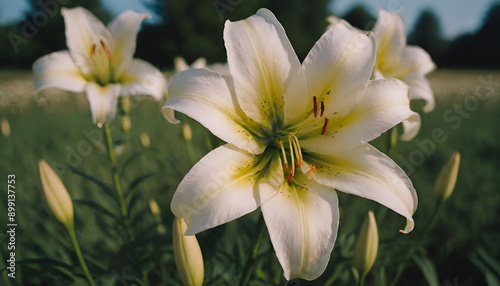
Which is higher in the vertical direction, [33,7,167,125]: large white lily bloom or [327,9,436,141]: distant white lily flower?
[33,7,167,125]: large white lily bloom

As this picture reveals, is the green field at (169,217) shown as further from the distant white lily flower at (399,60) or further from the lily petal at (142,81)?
the distant white lily flower at (399,60)

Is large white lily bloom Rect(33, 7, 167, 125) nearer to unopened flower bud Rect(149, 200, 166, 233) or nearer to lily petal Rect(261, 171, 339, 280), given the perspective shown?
unopened flower bud Rect(149, 200, 166, 233)

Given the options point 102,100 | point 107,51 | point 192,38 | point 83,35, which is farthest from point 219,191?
point 192,38

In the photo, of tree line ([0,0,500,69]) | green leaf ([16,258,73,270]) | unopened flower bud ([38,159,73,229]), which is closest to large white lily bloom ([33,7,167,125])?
unopened flower bud ([38,159,73,229])

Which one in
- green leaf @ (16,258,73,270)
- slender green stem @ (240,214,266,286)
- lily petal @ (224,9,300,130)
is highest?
lily petal @ (224,9,300,130)

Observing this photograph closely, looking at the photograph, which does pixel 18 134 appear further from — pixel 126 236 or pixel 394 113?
pixel 394 113

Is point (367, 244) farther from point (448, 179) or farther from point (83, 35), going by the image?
point (83, 35)

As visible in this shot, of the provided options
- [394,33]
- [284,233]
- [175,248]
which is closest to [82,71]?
[175,248]
